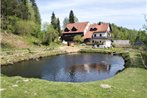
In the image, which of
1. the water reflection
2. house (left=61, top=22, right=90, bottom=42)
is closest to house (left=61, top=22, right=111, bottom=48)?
house (left=61, top=22, right=90, bottom=42)

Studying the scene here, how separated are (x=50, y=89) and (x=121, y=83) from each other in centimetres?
867

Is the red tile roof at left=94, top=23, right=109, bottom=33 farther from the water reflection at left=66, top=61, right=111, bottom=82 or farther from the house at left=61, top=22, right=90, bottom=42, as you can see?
the water reflection at left=66, top=61, right=111, bottom=82

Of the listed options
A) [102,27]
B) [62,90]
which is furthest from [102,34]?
[62,90]

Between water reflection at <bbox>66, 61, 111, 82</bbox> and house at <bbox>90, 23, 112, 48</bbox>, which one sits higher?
house at <bbox>90, 23, 112, 48</bbox>

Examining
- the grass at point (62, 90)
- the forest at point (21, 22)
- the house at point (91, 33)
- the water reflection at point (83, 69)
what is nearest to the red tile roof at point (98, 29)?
the house at point (91, 33)

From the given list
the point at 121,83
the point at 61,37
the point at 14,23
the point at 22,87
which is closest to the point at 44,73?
the point at 121,83

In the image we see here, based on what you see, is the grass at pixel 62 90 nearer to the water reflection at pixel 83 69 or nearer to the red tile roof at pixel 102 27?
the water reflection at pixel 83 69

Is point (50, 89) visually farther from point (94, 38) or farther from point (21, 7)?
point (94, 38)

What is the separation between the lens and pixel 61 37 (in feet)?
399

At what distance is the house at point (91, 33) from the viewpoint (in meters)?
110

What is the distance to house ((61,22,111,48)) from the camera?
110188 mm

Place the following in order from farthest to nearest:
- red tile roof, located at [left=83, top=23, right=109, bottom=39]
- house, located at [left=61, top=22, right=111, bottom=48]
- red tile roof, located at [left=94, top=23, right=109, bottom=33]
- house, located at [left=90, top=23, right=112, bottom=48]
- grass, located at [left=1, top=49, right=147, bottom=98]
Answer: red tile roof, located at [left=83, top=23, right=109, bottom=39] → red tile roof, located at [left=94, top=23, right=109, bottom=33] → house, located at [left=61, top=22, right=111, bottom=48] → house, located at [left=90, top=23, right=112, bottom=48] → grass, located at [left=1, top=49, right=147, bottom=98]

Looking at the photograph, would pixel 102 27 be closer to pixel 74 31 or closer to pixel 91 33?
pixel 91 33

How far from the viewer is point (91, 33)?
375 ft
